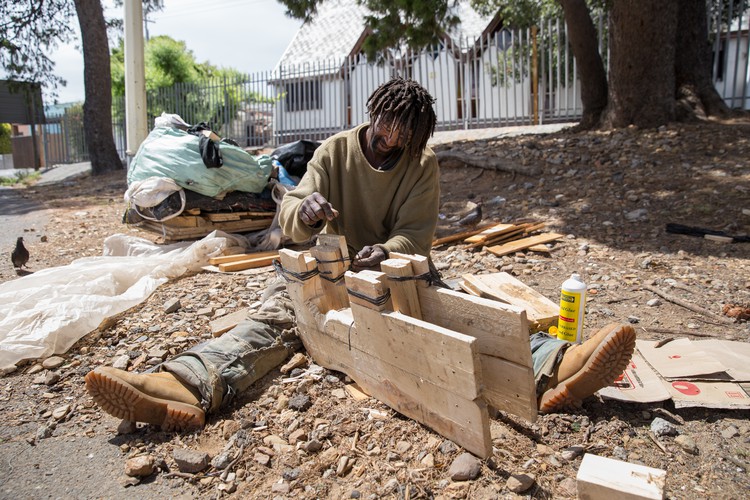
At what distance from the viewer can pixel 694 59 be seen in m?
8.69

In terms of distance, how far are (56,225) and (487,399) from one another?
24.1ft

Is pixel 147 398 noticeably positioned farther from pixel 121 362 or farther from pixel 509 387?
pixel 509 387

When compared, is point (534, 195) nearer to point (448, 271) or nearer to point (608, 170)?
point (608, 170)

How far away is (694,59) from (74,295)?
9.25 metres

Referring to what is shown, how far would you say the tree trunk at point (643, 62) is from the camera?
7660 mm

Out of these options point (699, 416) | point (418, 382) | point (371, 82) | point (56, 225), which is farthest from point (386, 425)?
point (371, 82)

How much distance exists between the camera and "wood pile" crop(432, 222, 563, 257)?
518 cm

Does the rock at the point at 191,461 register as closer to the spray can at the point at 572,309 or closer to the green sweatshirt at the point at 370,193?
the green sweatshirt at the point at 370,193

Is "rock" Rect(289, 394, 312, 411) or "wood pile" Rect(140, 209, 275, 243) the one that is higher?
"wood pile" Rect(140, 209, 275, 243)

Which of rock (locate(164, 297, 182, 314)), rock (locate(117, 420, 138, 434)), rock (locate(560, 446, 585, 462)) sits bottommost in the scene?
rock (locate(117, 420, 138, 434))

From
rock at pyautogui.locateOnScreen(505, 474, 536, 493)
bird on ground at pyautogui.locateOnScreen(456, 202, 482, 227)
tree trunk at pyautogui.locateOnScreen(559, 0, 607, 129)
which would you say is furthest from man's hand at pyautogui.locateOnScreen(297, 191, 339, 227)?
tree trunk at pyautogui.locateOnScreen(559, 0, 607, 129)

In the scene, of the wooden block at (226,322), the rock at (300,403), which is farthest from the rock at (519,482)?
the wooden block at (226,322)

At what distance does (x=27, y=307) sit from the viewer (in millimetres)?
3385

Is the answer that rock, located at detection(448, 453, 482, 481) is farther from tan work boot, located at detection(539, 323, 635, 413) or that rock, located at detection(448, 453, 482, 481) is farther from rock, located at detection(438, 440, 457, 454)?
tan work boot, located at detection(539, 323, 635, 413)
